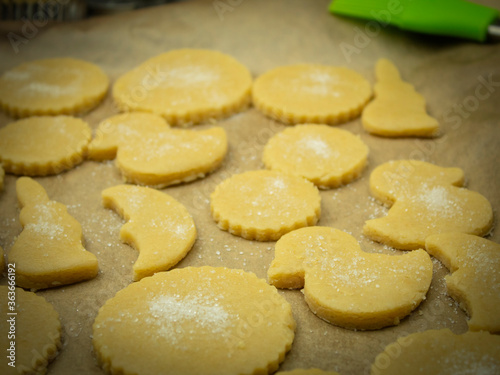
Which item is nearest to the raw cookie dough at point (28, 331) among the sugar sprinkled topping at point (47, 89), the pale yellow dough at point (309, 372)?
the pale yellow dough at point (309, 372)

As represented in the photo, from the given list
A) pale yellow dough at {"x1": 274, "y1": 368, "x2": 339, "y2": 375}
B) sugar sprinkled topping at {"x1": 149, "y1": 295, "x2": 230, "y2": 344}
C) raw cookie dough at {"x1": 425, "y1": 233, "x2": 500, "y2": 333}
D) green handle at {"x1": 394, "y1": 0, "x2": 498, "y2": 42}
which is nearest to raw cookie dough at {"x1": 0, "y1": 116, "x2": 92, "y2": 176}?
sugar sprinkled topping at {"x1": 149, "y1": 295, "x2": 230, "y2": 344}

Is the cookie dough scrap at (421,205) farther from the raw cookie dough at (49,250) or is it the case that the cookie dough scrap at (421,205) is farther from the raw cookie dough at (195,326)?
the raw cookie dough at (49,250)

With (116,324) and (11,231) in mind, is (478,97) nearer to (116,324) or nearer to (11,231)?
(116,324)

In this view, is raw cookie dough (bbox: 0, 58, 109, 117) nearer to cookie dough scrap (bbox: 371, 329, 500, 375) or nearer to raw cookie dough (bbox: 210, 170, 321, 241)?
raw cookie dough (bbox: 210, 170, 321, 241)

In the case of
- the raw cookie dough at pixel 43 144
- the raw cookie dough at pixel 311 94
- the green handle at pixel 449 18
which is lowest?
the raw cookie dough at pixel 43 144

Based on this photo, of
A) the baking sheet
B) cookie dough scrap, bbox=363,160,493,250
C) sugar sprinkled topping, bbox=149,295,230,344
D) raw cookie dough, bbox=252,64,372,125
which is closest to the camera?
sugar sprinkled topping, bbox=149,295,230,344

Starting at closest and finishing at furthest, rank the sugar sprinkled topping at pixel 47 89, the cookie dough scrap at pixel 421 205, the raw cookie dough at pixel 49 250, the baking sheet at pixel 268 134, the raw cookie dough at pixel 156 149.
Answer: the baking sheet at pixel 268 134
the raw cookie dough at pixel 49 250
the cookie dough scrap at pixel 421 205
the raw cookie dough at pixel 156 149
the sugar sprinkled topping at pixel 47 89
